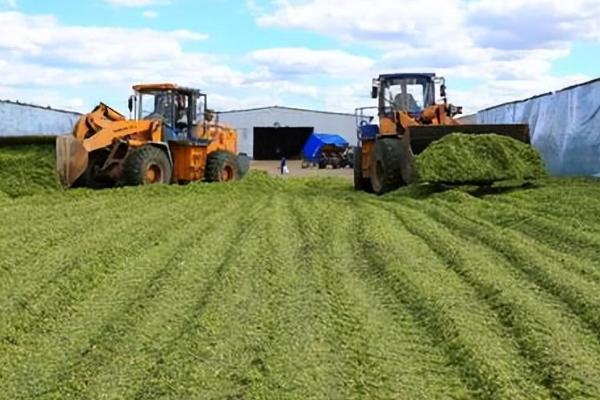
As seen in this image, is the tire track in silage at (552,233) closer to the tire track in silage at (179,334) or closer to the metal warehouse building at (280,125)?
the tire track in silage at (179,334)

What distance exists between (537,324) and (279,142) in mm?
56567

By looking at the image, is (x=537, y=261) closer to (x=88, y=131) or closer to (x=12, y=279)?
(x=12, y=279)

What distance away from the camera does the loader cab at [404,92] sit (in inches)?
713

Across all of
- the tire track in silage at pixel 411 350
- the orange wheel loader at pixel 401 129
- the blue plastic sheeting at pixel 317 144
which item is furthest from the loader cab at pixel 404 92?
the blue plastic sheeting at pixel 317 144

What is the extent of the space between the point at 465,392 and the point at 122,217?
742 cm

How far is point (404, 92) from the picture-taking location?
60.2 feet

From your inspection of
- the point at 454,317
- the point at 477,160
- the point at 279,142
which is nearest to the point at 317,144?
the point at 279,142

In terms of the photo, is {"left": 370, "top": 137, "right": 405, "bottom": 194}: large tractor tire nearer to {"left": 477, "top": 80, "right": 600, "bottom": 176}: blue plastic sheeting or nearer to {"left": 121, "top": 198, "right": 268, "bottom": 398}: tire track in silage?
{"left": 477, "top": 80, "right": 600, "bottom": 176}: blue plastic sheeting

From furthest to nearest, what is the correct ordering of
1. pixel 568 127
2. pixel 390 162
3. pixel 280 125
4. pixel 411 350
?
1. pixel 280 125
2. pixel 568 127
3. pixel 390 162
4. pixel 411 350

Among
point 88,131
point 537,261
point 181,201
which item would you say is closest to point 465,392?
point 537,261

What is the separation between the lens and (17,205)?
1262cm

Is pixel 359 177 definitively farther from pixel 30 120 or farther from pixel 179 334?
pixel 179 334

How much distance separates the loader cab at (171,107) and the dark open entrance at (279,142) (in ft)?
136

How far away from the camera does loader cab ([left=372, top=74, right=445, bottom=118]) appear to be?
1811cm
